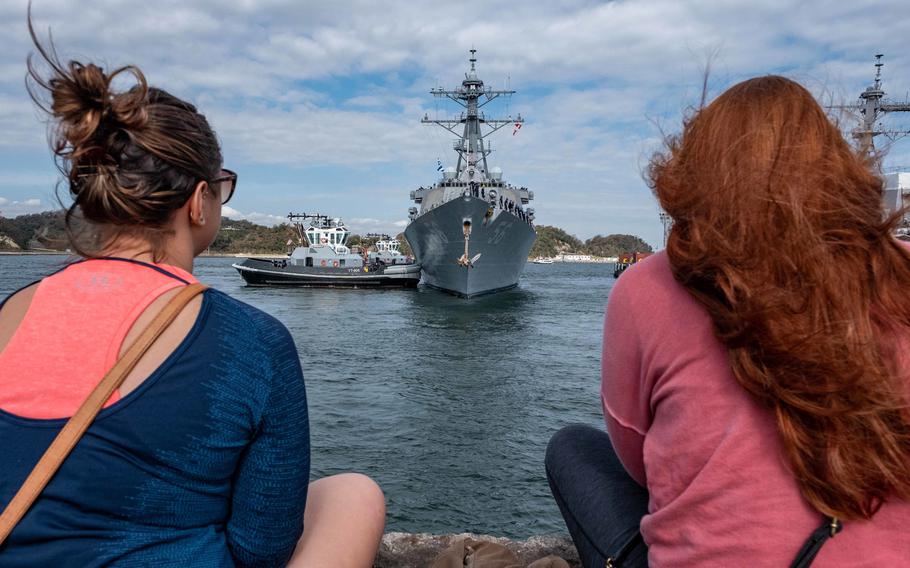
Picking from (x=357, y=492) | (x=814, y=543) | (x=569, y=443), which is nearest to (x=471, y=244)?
(x=569, y=443)

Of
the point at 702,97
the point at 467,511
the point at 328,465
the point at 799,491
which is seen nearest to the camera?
the point at 799,491

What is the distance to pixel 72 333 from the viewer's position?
1.02 metres

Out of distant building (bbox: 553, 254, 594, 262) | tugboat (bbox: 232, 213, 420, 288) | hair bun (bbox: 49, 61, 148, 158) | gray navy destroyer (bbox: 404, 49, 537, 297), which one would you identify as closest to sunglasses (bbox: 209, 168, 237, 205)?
hair bun (bbox: 49, 61, 148, 158)

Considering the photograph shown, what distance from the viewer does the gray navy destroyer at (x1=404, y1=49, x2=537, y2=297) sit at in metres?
25.1

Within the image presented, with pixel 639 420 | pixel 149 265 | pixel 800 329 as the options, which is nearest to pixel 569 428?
pixel 639 420

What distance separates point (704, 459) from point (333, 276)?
33.7 metres

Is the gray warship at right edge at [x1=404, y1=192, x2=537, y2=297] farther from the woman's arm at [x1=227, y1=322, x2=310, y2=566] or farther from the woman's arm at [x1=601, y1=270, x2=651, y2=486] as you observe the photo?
the woman's arm at [x1=227, y1=322, x2=310, y2=566]

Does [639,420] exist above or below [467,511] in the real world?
above

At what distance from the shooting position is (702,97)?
4.44ft

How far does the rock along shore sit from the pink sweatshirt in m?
1.16

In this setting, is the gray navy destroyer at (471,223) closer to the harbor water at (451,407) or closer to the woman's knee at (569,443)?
the harbor water at (451,407)

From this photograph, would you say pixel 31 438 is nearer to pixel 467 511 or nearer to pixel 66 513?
pixel 66 513

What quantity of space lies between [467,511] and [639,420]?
14.0 feet

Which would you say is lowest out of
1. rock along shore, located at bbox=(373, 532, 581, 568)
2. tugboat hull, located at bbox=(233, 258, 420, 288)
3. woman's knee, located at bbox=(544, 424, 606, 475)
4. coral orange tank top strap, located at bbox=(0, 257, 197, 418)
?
tugboat hull, located at bbox=(233, 258, 420, 288)
